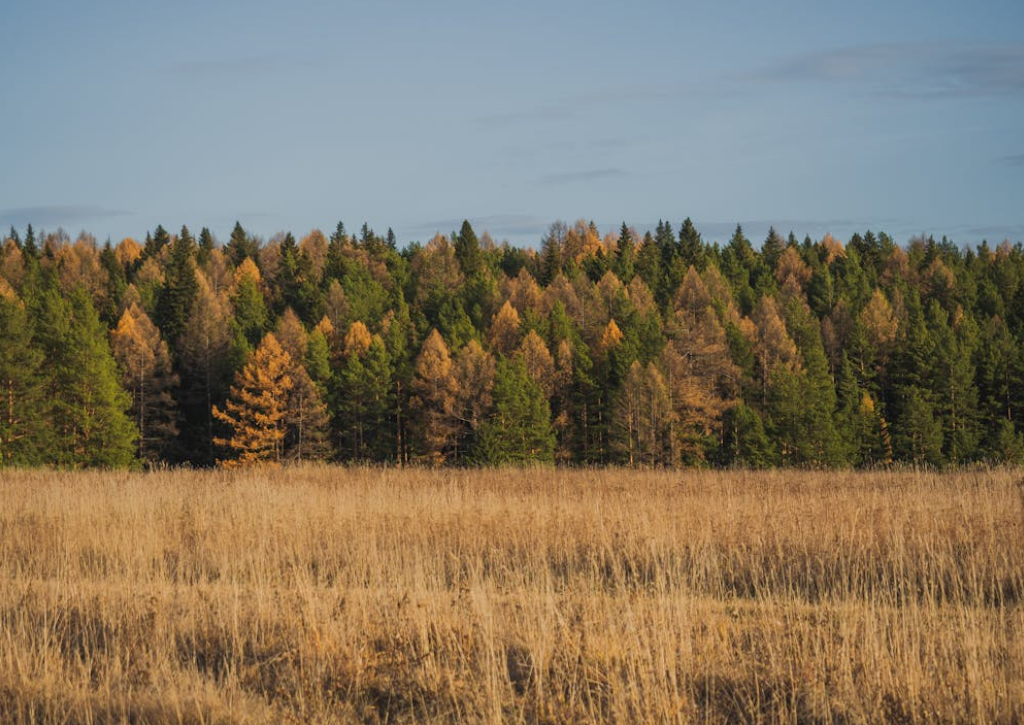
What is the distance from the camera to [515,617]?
22.6 ft

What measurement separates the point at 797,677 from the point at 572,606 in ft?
7.33

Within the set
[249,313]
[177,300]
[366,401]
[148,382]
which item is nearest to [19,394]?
[148,382]

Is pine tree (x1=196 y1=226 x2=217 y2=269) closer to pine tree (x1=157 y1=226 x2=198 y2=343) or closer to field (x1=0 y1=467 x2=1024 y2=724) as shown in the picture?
pine tree (x1=157 y1=226 x2=198 y2=343)

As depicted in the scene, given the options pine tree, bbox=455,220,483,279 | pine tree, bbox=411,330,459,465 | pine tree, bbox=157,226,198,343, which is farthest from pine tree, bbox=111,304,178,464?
pine tree, bbox=455,220,483,279

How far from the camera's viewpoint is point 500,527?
11719mm

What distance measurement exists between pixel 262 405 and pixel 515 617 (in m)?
50.3

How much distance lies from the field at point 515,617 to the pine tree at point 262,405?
41.9 metres

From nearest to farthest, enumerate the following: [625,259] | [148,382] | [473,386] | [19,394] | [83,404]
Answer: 1. [19,394]
2. [83,404]
3. [473,386]
4. [148,382]
5. [625,259]

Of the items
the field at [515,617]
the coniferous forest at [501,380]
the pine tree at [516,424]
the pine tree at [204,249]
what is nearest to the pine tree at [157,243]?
the pine tree at [204,249]

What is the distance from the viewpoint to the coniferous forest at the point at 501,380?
1994 inches

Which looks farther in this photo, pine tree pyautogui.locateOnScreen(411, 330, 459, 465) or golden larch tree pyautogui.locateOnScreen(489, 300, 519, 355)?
golden larch tree pyautogui.locateOnScreen(489, 300, 519, 355)

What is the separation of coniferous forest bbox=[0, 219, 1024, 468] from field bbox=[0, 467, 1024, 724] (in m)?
34.0

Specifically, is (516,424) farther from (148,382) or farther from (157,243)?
(157,243)

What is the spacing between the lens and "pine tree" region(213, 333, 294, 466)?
54438 mm
